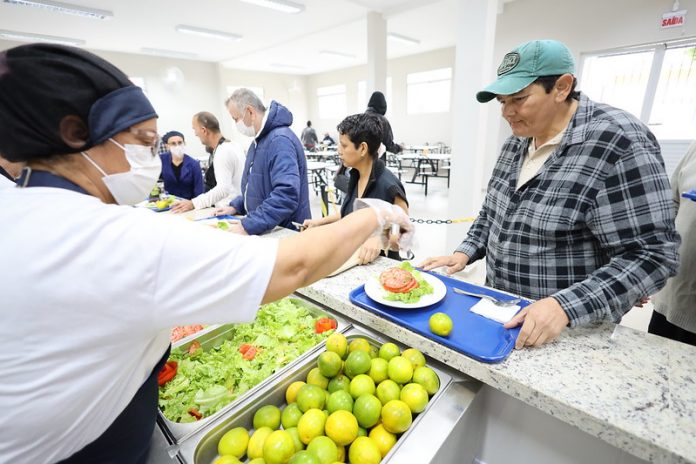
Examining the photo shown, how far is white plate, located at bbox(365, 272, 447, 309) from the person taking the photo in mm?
1185

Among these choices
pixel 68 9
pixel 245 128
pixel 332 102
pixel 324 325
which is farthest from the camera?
pixel 332 102

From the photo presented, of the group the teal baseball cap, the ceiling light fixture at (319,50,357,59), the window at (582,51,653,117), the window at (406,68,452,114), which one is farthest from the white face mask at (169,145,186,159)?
the window at (406,68,452,114)

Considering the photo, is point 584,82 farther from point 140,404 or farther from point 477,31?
point 140,404

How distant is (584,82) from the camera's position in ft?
20.1

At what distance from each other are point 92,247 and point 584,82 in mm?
7953

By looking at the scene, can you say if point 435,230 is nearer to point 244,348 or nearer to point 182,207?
point 182,207

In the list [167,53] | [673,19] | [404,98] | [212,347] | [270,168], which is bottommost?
[212,347]

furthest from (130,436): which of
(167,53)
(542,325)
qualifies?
(167,53)

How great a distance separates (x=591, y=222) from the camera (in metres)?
1.12

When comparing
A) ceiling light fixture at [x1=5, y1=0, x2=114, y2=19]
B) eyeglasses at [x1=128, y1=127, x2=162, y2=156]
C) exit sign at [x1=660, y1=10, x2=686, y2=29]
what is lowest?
eyeglasses at [x1=128, y1=127, x2=162, y2=156]

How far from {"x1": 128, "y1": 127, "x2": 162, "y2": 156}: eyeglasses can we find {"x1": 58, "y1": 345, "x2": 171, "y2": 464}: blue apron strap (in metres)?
0.54

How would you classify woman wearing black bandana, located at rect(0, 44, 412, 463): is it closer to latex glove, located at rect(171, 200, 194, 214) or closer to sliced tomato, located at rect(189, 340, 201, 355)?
sliced tomato, located at rect(189, 340, 201, 355)

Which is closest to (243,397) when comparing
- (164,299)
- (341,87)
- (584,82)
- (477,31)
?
(164,299)

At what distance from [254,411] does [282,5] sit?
22.2ft
